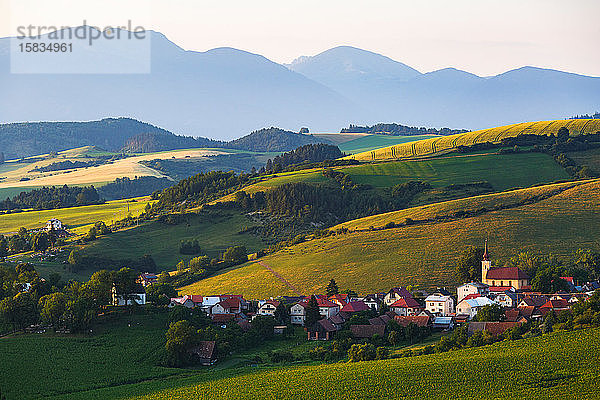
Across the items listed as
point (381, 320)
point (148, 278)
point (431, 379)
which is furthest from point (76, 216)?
point (431, 379)

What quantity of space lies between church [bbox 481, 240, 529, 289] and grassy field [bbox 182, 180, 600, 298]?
4737 mm

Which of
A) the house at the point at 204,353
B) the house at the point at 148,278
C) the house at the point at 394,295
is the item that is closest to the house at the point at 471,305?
the house at the point at 394,295

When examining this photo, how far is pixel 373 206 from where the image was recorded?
156 m

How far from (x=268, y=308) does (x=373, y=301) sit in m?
12.1

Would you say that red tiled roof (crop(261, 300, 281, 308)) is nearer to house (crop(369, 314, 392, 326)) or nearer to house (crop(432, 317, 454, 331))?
house (crop(369, 314, 392, 326))

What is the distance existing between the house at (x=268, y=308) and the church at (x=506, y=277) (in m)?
25.7

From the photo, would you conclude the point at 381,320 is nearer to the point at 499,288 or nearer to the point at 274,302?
the point at 274,302

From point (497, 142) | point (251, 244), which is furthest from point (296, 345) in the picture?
point (497, 142)

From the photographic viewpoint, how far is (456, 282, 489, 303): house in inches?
3646

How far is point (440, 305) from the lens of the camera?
88.0 m

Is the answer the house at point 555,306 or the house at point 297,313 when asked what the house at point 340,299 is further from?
the house at point 555,306

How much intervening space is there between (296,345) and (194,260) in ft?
178

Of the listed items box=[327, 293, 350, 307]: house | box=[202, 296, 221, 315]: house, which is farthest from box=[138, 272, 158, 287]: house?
box=[327, 293, 350, 307]: house

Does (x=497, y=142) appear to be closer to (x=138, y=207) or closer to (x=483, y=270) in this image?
(x=138, y=207)
